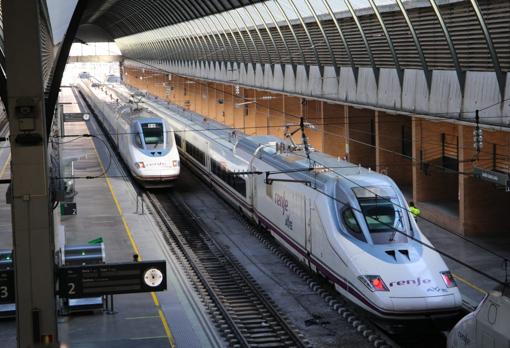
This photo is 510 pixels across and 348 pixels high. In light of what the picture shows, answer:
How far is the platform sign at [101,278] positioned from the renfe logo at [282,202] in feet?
38.4

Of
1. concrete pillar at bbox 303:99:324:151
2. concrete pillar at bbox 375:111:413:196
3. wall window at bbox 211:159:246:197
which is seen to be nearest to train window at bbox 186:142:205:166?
wall window at bbox 211:159:246:197

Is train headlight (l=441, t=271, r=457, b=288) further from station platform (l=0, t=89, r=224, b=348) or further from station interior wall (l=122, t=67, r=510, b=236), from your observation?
station platform (l=0, t=89, r=224, b=348)

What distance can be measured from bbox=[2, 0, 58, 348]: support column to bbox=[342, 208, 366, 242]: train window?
8834mm

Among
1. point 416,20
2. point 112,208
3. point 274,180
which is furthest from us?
point 112,208

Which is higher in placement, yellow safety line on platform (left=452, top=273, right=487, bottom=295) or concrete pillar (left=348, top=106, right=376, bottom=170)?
concrete pillar (left=348, top=106, right=376, bottom=170)

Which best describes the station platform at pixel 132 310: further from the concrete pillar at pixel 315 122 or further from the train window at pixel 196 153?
the concrete pillar at pixel 315 122

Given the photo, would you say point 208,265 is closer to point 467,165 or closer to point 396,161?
point 467,165

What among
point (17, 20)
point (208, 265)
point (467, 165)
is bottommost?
point (208, 265)

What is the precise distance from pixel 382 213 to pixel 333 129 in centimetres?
2455

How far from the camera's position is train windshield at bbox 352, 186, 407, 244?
2055 cm

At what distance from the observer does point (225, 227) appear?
33531 mm

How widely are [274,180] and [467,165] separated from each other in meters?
7.56

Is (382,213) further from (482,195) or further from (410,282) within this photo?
(482,195)

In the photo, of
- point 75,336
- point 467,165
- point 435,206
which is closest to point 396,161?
point 435,206
